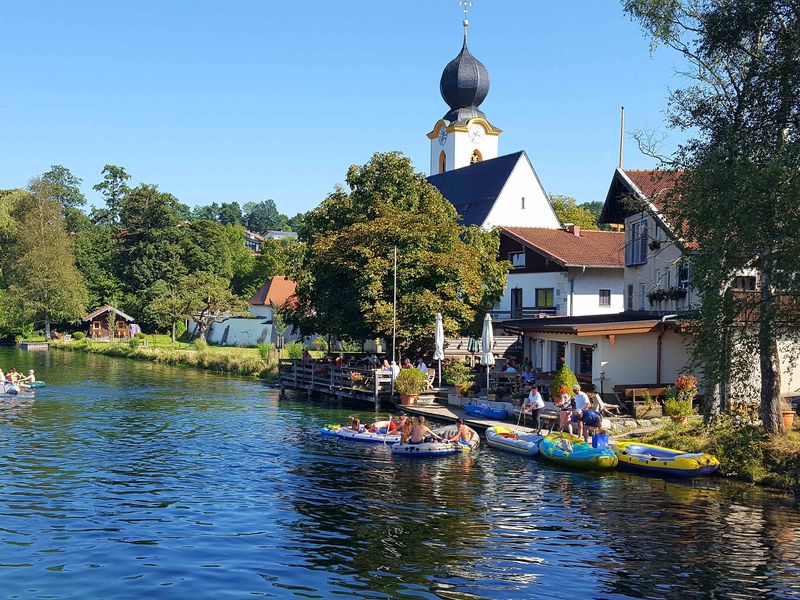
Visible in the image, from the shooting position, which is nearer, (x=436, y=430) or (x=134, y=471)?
(x=134, y=471)

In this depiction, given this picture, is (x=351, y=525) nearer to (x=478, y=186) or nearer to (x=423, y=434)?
(x=423, y=434)

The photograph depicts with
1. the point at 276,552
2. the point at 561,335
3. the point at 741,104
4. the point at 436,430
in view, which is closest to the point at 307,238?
the point at 561,335

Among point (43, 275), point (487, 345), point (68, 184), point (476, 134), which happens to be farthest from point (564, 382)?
point (68, 184)

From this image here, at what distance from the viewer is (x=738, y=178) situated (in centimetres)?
2092

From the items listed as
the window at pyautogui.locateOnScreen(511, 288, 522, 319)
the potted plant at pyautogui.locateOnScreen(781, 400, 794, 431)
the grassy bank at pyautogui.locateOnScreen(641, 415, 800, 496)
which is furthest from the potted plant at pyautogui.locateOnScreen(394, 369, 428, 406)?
the window at pyautogui.locateOnScreen(511, 288, 522, 319)

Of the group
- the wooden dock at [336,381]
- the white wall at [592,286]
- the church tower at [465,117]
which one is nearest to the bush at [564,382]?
the wooden dock at [336,381]

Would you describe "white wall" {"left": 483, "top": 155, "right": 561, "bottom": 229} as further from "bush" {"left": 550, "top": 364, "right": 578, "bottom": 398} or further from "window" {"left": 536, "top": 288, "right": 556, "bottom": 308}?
"bush" {"left": 550, "top": 364, "right": 578, "bottom": 398}

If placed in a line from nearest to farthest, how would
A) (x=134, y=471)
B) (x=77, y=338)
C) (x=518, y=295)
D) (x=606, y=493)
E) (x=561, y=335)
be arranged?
1. (x=606, y=493)
2. (x=134, y=471)
3. (x=561, y=335)
4. (x=518, y=295)
5. (x=77, y=338)

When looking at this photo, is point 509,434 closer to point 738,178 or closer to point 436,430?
point 436,430

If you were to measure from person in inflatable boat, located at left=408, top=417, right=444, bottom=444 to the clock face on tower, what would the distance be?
65.6 m

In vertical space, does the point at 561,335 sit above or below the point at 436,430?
above

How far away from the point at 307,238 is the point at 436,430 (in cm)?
2268

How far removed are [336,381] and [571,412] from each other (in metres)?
16.5

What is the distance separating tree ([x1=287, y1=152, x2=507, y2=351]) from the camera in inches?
1591
